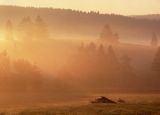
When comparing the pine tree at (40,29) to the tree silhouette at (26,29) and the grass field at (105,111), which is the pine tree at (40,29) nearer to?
the tree silhouette at (26,29)

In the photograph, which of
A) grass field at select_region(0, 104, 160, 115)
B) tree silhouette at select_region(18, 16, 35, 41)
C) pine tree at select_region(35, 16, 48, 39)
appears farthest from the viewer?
pine tree at select_region(35, 16, 48, 39)

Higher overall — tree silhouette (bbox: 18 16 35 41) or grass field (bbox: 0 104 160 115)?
tree silhouette (bbox: 18 16 35 41)

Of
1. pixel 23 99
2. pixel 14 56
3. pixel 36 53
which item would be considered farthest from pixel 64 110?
pixel 36 53

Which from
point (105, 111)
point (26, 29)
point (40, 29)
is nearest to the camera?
point (105, 111)

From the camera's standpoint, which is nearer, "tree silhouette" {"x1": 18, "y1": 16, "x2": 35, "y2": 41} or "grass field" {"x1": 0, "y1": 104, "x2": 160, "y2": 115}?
"grass field" {"x1": 0, "y1": 104, "x2": 160, "y2": 115}

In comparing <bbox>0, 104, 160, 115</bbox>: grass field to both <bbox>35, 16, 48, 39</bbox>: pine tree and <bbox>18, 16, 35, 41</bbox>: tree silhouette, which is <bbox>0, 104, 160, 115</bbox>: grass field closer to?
<bbox>18, 16, 35, 41</bbox>: tree silhouette

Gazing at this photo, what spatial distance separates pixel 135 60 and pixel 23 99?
102 meters

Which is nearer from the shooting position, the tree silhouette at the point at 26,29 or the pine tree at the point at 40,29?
the tree silhouette at the point at 26,29

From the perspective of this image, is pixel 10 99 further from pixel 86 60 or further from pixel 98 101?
pixel 86 60

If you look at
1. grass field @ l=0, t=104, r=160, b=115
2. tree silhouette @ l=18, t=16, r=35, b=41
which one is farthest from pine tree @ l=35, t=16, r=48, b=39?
grass field @ l=0, t=104, r=160, b=115

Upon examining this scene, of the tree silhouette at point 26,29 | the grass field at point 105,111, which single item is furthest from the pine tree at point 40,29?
the grass field at point 105,111

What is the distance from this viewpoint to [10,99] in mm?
103688

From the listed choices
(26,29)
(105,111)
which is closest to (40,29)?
(26,29)

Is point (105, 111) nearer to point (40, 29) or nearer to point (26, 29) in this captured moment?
point (26, 29)
